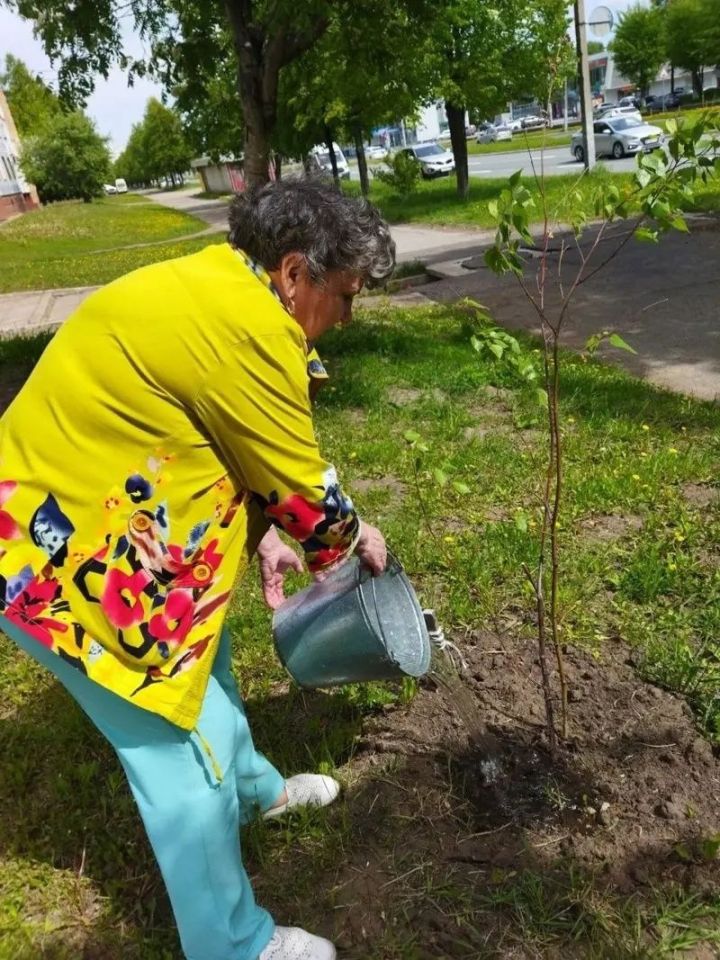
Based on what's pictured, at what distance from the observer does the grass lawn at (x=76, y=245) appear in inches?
635

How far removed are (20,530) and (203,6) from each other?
22.3 feet

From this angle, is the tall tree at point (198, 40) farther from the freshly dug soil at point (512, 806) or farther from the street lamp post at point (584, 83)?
the street lamp post at point (584, 83)

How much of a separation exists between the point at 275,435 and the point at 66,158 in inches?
2371

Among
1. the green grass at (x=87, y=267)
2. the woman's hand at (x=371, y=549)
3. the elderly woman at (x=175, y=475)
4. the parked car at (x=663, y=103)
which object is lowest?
the green grass at (x=87, y=267)

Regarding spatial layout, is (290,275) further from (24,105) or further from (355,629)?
(24,105)

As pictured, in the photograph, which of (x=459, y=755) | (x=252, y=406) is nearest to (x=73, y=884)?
(x=459, y=755)

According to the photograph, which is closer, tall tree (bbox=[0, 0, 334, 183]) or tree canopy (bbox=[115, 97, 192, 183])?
tall tree (bbox=[0, 0, 334, 183])

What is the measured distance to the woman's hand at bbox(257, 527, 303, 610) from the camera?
6.68ft

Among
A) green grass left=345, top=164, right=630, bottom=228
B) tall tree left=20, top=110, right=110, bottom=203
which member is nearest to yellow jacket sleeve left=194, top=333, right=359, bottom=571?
green grass left=345, top=164, right=630, bottom=228

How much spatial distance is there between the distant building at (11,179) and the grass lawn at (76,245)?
1105 centimetres

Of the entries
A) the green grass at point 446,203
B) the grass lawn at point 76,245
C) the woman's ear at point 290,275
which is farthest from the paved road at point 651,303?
the grass lawn at point 76,245

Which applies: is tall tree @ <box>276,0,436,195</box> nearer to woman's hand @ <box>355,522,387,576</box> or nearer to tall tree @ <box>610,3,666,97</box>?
woman's hand @ <box>355,522,387,576</box>

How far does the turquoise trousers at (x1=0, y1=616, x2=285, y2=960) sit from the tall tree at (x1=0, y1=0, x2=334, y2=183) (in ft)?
16.9

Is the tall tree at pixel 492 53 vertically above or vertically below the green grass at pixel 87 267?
above
